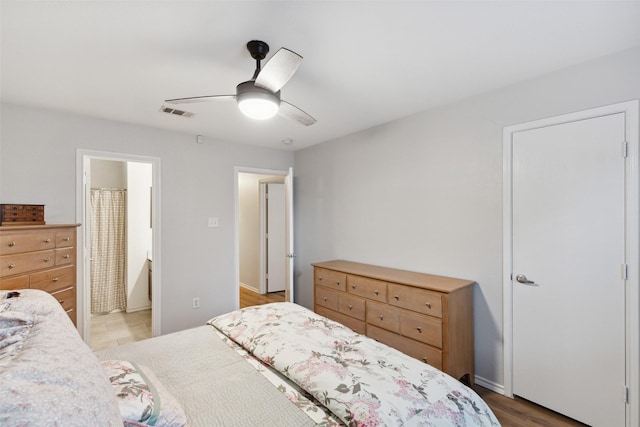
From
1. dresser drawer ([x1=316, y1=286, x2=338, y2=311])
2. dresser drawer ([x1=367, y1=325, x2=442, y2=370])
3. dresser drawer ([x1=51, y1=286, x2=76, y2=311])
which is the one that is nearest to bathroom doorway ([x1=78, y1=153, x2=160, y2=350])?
dresser drawer ([x1=51, y1=286, x2=76, y2=311])

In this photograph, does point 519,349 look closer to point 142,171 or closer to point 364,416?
point 364,416

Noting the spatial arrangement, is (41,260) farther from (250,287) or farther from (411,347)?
(250,287)

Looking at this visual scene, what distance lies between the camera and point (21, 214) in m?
2.37

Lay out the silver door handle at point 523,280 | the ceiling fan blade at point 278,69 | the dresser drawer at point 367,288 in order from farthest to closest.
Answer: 1. the dresser drawer at point 367,288
2. the silver door handle at point 523,280
3. the ceiling fan blade at point 278,69

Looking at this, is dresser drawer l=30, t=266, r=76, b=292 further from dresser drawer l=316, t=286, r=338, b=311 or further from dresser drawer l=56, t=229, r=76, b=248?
dresser drawer l=316, t=286, r=338, b=311

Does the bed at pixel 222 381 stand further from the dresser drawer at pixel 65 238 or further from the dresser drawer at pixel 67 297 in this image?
the dresser drawer at pixel 65 238

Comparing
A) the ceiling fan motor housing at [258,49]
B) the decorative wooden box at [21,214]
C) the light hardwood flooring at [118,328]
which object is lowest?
the light hardwood flooring at [118,328]

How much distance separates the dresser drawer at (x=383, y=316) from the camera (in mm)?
2621

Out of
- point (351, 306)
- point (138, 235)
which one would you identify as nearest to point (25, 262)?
point (138, 235)

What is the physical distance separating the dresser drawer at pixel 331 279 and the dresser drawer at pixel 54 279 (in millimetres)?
2296

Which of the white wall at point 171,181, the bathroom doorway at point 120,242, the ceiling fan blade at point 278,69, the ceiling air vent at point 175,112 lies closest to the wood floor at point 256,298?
the white wall at point 171,181

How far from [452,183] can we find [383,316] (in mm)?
1354

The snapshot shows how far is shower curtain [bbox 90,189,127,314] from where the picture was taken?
424cm

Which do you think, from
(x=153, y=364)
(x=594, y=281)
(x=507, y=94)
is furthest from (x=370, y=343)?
(x=507, y=94)
